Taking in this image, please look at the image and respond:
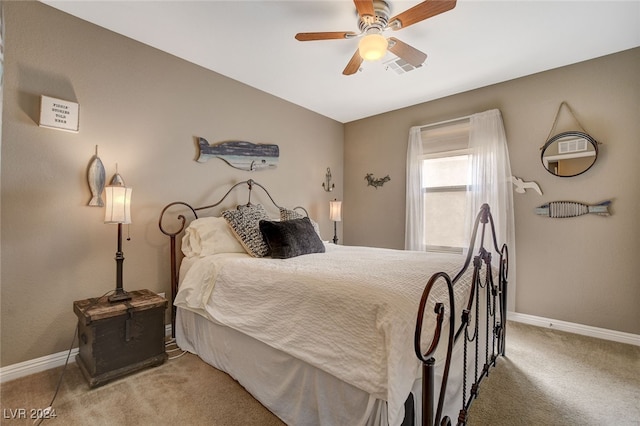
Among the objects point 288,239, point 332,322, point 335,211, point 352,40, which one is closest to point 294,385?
point 332,322

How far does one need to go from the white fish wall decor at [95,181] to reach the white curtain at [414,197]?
10.6 feet

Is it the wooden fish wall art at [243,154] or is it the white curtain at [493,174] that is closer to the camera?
the wooden fish wall art at [243,154]

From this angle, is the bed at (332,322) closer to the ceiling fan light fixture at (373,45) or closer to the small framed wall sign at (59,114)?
the small framed wall sign at (59,114)

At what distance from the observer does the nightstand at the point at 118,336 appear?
1917mm

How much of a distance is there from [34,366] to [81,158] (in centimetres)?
149

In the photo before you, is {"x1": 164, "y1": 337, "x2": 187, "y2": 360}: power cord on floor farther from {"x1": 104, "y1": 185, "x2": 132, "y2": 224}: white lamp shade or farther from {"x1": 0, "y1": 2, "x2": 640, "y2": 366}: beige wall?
{"x1": 104, "y1": 185, "x2": 132, "y2": 224}: white lamp shade

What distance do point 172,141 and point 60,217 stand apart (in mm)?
1043

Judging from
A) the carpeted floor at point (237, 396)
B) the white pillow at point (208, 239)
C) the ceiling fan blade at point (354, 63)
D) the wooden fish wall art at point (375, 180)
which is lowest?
the carpeted floor at point (237, 396)

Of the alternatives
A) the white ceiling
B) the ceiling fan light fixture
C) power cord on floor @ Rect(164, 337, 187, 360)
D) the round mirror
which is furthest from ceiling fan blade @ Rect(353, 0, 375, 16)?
power cord on floor @ Rect(164, 337, 187, 360)

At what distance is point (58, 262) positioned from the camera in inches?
86.4

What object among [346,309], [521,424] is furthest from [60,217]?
[521,424]

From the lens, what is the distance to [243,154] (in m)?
3.31

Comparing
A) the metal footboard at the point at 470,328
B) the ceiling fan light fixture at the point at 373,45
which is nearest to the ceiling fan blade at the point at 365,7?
the ceiling fan light fixture at the point at 373,45

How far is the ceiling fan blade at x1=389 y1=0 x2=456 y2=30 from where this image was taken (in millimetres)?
1741
